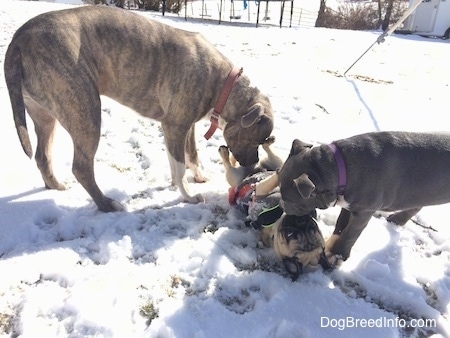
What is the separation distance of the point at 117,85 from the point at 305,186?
6.74 feet

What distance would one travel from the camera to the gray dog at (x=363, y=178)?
3135mm

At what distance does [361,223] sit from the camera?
322 cm

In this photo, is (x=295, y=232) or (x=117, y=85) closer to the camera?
(x=295, y=232)

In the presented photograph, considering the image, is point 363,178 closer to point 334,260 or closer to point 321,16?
point 334,260

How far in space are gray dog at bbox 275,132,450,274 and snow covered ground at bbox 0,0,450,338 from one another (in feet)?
0.96

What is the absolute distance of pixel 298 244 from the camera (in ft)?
9.82

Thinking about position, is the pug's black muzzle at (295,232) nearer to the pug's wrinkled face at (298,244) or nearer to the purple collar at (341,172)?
the pug's wrinkled face at (298,244)

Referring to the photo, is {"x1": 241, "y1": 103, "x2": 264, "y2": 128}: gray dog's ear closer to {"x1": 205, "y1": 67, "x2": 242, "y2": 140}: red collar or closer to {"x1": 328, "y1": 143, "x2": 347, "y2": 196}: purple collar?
{"x1": 205, "y1": 67, "x2": 242, "y2": 140}: red collar

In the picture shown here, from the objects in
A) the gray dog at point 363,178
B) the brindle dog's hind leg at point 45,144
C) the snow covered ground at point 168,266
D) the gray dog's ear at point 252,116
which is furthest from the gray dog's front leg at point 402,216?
the brindle dog's hind leg at point 45,144

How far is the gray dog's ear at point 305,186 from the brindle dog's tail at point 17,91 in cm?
207

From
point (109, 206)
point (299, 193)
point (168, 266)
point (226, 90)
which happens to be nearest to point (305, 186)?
point (299, 193)

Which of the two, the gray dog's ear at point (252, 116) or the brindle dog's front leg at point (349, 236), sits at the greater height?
the gray dog's ear at point (252, 116)

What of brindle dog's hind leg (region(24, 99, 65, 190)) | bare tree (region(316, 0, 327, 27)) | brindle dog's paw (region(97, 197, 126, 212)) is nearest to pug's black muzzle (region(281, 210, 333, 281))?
brindle dog's paw (region(97, 197, 126, 212))

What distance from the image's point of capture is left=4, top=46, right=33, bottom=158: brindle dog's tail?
10.5 ft
